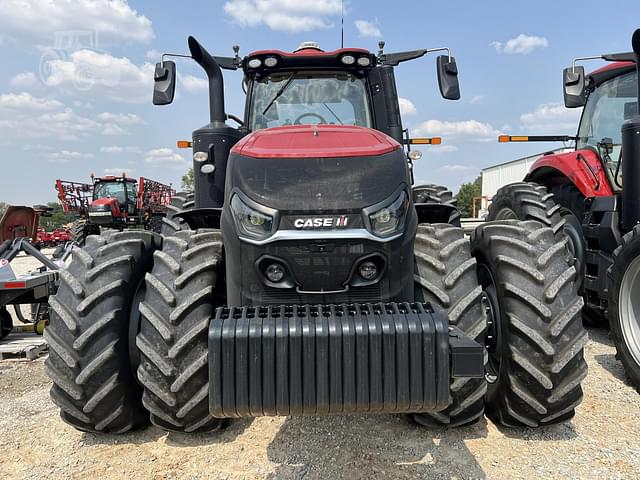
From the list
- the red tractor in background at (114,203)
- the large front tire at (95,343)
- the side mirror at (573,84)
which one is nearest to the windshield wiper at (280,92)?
the large front tire at (95,343)

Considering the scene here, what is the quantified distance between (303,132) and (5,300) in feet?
12.4

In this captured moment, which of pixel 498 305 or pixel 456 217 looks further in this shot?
pixel 456 217

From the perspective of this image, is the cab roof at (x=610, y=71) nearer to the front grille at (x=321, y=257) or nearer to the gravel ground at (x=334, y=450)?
the gravel ground at (x=334, y=450)

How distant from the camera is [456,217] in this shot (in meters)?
3.62

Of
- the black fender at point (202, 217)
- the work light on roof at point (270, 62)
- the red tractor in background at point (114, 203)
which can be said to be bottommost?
the red tractor in background at point (114, 203)

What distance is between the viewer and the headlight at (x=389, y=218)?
2.37 m

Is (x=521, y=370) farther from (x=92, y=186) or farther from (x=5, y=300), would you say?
(x=92, y=186)

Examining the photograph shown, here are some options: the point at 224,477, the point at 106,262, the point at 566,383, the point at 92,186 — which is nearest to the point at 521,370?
the point at 566,383

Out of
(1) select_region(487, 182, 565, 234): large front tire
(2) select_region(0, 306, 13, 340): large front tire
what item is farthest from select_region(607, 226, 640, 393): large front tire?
(2) select_region(0, 306, 13, 340): large front tire

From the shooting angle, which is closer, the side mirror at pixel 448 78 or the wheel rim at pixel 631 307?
the wheel rim at pixel 631 307

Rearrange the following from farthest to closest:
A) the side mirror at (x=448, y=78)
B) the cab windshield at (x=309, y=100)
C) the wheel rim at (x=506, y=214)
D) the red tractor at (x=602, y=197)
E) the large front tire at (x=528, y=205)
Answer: the wheel rim at (x=506, y=214) → the large front tire at (x=528, y=205) → the cab windshield at (x=309, y=100) → the side mirror at (x=448, y=78) → the red tractor at (x=602, y=197)

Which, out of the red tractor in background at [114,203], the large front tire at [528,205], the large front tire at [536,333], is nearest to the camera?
the large front tire at [536,333]

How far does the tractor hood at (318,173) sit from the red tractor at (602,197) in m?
2.31

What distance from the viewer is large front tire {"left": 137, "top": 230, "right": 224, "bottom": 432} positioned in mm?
2516
